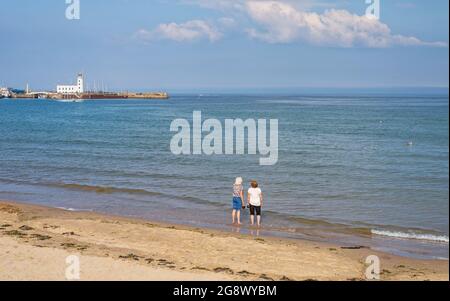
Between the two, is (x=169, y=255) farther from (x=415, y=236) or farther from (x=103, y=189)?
(x=103, y=189)

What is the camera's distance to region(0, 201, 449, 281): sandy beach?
12.0 meters

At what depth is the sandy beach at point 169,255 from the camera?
11995 mm

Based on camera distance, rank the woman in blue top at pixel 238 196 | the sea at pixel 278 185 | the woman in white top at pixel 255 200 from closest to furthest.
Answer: the woman in white top at pixel 255 200 < the woman in blue top at pixel 238 196 < the sea at pixel 278 185

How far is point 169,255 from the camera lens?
14.0 m

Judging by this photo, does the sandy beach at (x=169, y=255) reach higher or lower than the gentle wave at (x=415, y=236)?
higher

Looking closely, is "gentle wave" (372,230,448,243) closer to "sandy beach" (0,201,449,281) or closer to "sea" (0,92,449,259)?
"sea" (0,92,449,259)

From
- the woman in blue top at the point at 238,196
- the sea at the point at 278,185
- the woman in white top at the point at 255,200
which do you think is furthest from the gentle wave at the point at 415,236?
the woman in blue top at the point at 238,196

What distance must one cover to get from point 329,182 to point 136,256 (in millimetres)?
15029

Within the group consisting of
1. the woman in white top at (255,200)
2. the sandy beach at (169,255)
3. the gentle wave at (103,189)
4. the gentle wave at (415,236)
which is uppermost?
the woman in white top at (255,200)

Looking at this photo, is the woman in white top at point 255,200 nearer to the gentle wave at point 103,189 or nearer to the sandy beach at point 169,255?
the sandy beach at point 169,255

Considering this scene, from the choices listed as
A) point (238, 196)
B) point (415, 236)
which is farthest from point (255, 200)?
point (415, 236)

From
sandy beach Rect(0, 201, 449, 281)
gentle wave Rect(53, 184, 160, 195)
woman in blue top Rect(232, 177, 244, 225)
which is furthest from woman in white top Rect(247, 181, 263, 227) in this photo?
gentle wave Rect(53, 184, 160, 195)

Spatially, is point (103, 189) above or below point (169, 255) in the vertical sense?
above
